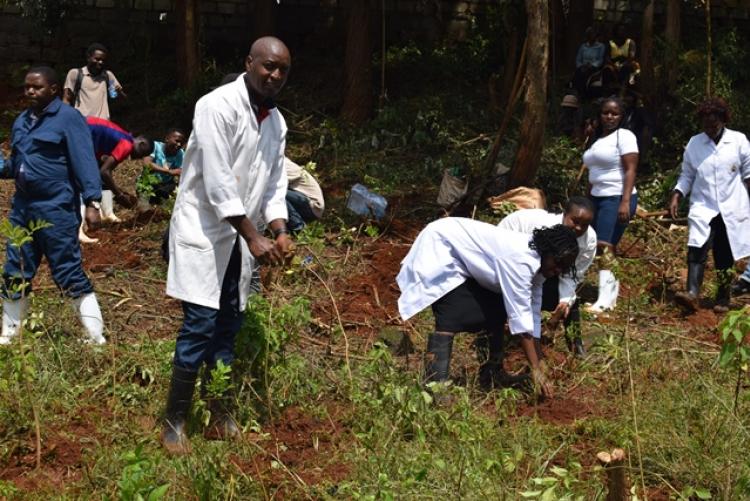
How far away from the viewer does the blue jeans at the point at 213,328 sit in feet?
16.5

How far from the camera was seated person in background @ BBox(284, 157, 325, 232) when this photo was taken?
7.93 meters

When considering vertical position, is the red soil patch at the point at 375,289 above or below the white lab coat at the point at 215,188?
below

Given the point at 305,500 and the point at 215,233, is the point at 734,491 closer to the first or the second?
the point at 305,500

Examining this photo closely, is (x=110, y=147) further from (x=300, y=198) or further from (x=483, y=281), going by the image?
(x=483, y=281)

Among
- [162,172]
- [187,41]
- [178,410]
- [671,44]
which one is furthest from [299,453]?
[187,41]

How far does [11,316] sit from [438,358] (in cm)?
228

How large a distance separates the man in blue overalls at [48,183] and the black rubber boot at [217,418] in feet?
4.13

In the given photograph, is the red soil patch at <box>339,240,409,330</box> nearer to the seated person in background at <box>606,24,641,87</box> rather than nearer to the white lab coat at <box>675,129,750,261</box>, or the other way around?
the white lab coat at <box>675,129,750,261</box>

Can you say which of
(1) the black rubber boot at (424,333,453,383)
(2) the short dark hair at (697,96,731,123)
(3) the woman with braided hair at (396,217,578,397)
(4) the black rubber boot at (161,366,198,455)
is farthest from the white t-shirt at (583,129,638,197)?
(4) the black rubber boot at (161,366,198,455)

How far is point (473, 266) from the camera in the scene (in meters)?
6.09

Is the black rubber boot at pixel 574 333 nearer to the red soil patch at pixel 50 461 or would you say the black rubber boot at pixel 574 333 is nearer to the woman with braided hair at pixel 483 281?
the woman with braided hair at pixel 483 281

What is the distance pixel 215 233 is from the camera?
16.4 ft

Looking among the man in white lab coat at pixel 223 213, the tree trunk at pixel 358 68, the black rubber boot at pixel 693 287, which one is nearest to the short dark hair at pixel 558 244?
the man in white lab coat at pixel 223 213

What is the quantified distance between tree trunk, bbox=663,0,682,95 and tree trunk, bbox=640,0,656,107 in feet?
0.78
